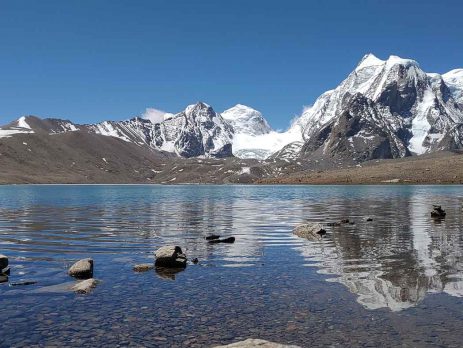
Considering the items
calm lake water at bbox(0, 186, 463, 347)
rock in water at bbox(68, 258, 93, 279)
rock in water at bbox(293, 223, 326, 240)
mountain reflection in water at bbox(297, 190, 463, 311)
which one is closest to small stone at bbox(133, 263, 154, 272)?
calm lake water at bbox(0, 186, 463, 347)

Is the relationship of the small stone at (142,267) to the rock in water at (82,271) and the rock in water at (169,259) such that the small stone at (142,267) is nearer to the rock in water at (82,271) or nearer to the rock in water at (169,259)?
the rock in water at (169,259)

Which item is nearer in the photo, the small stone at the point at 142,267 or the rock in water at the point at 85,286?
the rock in water at the point at 85,286

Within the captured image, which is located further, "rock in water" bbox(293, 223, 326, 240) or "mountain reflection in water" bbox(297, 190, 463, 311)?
"rock in water" bbox(293, 223, 326, 240)

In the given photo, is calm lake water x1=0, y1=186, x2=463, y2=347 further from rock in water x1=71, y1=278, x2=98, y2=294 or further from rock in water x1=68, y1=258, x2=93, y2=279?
rock in water x1=68, y1=258, x2=93, y2=279

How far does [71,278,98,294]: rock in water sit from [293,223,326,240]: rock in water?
85.3 ft

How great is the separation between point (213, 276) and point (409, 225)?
38.0m

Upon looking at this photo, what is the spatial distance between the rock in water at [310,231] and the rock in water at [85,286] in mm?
26003

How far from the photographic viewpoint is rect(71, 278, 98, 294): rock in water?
80.2 feet

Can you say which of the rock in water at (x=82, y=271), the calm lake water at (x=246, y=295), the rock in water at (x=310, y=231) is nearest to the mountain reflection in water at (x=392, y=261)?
the calm lake water at (x=246, y=295)

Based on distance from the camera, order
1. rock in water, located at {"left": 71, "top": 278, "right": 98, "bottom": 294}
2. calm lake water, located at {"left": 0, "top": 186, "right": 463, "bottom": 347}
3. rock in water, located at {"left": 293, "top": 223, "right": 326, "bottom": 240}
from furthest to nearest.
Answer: rock in water, located at {"left": 293, "top": 223, "right": 326, "bottom": 240}, rock in water, located at {"left": 71, "top": 278, "right": 98, "bottom": 294}, calm lake water, located at {"left": 0, "top": 186, "right": 463, "bottom": 347}

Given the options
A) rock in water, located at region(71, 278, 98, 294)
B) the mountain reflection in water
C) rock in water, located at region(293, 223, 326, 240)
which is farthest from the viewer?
rock in water, located at region(293, 223, 326, 240)

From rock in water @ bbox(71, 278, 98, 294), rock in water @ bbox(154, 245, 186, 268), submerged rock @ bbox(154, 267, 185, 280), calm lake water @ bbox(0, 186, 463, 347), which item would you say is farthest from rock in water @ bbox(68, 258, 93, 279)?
rock in water @ bbox(154, 245, 186, 268)

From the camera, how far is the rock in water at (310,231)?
157 ft

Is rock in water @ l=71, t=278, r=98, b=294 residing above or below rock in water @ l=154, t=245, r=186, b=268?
below
